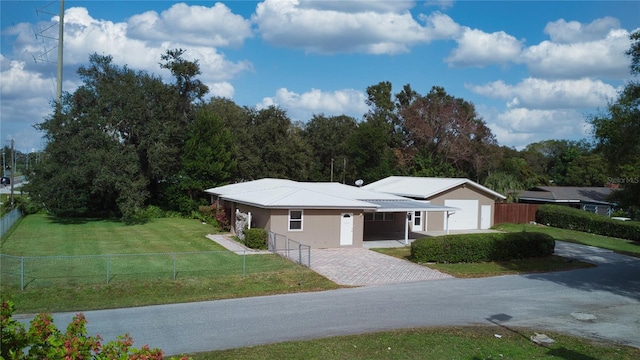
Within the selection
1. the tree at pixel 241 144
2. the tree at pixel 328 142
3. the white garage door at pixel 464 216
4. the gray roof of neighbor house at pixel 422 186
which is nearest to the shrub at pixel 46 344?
the gray roof of neighbor house at pixel 422 186

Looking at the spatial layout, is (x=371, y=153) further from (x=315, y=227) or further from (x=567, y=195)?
(x=315, y=227)

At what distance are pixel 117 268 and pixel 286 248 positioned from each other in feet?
24.5

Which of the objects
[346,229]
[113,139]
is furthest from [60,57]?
[346,229]

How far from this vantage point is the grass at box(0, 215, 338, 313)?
14938mm

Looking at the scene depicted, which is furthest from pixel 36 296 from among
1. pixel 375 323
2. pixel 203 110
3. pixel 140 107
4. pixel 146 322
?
pixel 203 110

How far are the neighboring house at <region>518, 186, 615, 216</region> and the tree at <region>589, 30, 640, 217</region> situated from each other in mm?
23034

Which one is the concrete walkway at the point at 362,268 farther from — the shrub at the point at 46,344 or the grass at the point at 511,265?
the shrub at the point at 46,344

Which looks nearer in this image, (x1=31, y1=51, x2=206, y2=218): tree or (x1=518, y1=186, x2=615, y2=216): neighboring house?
(x1=31, y1=51, x2=206, y2=218): tree

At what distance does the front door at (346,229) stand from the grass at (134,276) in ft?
16.3

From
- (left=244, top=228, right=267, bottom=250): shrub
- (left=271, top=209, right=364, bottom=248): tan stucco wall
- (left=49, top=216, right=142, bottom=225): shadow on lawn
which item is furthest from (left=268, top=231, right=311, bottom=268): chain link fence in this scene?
(left=49, top=216, right=142, bottom=225): shadow on lawn

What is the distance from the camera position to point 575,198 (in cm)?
4822

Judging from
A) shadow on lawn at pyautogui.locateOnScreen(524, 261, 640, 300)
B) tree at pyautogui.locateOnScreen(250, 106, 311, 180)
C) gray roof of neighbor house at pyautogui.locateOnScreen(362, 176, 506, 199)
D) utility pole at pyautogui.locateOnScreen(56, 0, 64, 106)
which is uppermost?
utility pole at pyautogui.locateOnScreen(56, 0, 64, 106)

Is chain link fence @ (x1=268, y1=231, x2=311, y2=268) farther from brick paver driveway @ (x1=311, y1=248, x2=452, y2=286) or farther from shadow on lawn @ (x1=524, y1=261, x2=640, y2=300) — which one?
shadow on lawn @ (x1=524, y1=261, x2=640, y2=300)

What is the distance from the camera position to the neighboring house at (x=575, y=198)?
154 ft
